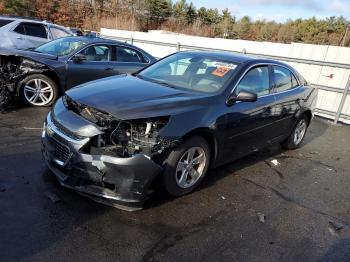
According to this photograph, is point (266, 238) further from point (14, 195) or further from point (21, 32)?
point (21, 32)

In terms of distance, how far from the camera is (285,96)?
18.7 feet

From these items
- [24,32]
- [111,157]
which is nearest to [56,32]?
[24,32]

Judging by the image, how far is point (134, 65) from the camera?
851 cm

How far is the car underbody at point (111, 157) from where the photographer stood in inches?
138

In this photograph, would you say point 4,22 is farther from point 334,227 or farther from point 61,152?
point 334,227

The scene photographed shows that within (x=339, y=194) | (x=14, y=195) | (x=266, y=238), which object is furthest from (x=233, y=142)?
(x=14, y=195)

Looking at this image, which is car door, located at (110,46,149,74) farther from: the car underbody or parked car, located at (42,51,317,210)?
the car underbody

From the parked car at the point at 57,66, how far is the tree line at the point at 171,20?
27.5 m

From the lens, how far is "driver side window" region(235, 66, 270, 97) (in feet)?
15.8

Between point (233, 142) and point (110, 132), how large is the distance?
5.86ft

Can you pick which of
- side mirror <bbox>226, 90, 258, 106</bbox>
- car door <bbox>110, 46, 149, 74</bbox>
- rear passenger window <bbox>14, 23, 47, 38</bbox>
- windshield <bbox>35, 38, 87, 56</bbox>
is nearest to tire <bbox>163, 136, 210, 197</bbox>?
side mirror <bbox>226, 90, 258, 106</bbox>

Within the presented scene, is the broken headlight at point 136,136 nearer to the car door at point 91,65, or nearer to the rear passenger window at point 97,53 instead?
the car door at point 91,65

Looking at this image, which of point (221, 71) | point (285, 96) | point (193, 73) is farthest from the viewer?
point (285, 96)

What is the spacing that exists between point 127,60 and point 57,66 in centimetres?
182
